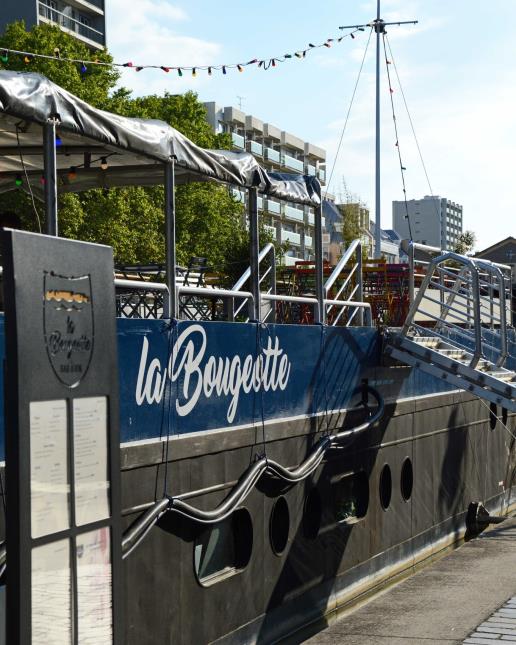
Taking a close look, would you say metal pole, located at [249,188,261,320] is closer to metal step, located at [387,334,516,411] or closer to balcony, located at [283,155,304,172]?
metal step, located at [387,334,516,411]

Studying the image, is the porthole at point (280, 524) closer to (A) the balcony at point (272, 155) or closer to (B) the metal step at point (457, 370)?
(B) the metal step at point (457, 370)

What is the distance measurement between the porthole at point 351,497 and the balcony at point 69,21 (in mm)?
55842

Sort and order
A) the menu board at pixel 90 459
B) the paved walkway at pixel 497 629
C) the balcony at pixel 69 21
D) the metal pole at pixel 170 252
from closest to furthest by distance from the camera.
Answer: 1. the menu board at pixel 90 459
2. the metal pole at pixel 170 252
3. the paved walkway at pixel 497 629
4. the balcony at pixel 69 21

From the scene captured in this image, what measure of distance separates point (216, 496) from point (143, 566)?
4.04 feet

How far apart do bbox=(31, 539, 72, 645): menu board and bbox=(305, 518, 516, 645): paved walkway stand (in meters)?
5.95

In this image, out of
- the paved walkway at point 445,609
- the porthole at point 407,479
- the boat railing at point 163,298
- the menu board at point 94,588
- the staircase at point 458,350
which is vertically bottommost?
the paved walkway at point 445,609

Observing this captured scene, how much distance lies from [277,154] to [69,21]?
128 feet

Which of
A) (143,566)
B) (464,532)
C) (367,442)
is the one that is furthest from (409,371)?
(143,566)

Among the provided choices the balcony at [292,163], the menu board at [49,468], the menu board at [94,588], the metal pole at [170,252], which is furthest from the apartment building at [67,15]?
the menu board at [49,468]

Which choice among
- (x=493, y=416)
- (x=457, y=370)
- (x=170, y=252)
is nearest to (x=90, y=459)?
(x=170, y=252)

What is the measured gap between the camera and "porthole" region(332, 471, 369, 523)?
1134cm

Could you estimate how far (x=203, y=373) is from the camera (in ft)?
28.0

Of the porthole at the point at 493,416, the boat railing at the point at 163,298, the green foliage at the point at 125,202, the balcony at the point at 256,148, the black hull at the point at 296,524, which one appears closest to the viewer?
the black hull at the point at 296,524

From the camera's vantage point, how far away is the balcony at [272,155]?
100875mm
